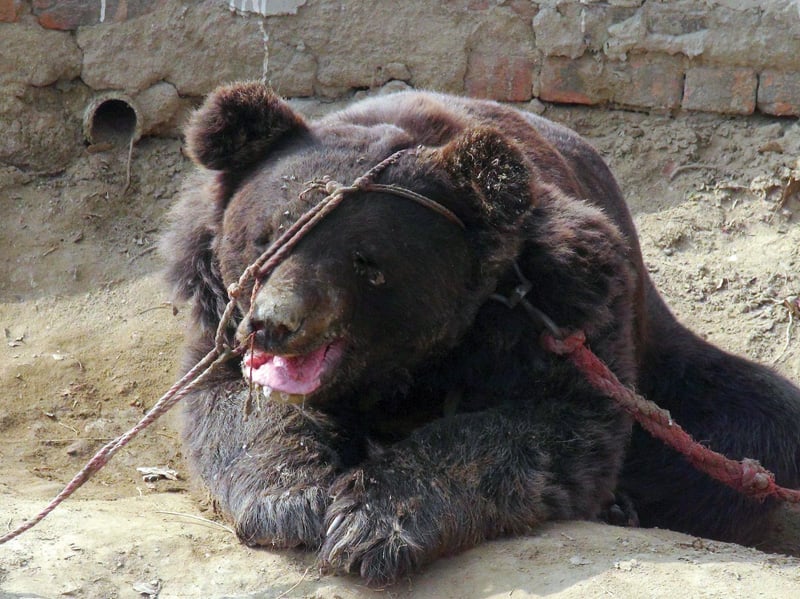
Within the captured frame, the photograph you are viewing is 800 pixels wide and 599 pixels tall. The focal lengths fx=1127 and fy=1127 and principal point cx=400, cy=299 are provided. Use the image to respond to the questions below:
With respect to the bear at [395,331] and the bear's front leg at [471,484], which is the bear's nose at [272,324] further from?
the bear's front leg at [471,484]

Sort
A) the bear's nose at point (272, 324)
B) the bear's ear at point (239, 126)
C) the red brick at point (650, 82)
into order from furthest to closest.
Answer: the red brick at point (650, 82), the bear's ear at point (239, 126), the bear's nose at point (272, 324)

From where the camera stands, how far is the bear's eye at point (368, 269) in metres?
3.84

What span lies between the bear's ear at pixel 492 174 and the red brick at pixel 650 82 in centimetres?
326

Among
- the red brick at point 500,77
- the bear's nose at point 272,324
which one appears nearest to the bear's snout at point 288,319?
the bear's nose at point 272,324

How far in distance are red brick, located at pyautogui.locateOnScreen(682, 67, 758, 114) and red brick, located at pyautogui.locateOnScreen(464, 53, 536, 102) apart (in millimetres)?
984

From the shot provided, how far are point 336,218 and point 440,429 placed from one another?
83cm

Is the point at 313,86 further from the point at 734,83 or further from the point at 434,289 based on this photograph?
the point at 434,289

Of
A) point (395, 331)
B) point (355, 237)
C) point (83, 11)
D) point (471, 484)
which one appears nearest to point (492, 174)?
point (355, 237)

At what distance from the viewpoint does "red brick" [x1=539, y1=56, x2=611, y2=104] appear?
7.05 m

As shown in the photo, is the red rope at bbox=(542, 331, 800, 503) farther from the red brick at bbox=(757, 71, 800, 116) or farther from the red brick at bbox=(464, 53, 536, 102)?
the red brick at bbox=(464, 53, 536, 102)

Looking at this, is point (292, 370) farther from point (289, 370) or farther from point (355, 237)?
point (355, 237)

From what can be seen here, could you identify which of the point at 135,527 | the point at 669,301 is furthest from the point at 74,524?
the point at 669,301

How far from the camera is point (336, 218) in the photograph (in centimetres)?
386

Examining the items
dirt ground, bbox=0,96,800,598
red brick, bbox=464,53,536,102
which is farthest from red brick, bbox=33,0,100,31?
red brick, bbox=464,53,536,102
